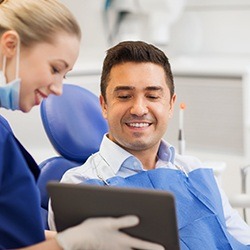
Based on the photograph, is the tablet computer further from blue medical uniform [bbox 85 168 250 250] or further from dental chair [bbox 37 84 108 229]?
dental chair [bbox 37 84 108 229]

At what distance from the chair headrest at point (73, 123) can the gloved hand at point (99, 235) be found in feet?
2.84

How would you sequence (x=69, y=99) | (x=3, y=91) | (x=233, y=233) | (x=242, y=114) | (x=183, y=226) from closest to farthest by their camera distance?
(x=3, y=91)
(x=183, y=226)
(x=233, y=233)
(x=69, y=99)
(x=242, y=114)

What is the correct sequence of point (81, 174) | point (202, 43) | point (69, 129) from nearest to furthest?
point (81, 174)
point (69, 129)
point (202, 43)

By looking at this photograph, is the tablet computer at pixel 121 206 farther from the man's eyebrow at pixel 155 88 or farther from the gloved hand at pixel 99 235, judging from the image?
the man's eyebrow at pixel 155 88

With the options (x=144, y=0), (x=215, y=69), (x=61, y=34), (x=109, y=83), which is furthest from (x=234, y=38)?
(x=61, y=34)

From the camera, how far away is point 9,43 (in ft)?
4.05

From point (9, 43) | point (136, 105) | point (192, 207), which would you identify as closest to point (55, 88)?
point (9, 43)

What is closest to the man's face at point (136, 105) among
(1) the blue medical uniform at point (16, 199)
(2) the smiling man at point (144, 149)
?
(2) the smiling man at point (144, 149)

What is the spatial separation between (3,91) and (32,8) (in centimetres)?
18

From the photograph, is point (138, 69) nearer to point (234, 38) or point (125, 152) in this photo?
point (125, 152)

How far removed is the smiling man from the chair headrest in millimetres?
284

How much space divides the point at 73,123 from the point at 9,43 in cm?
98

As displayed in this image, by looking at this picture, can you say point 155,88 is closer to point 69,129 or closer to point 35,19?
point 69,129

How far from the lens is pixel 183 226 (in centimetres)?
179
